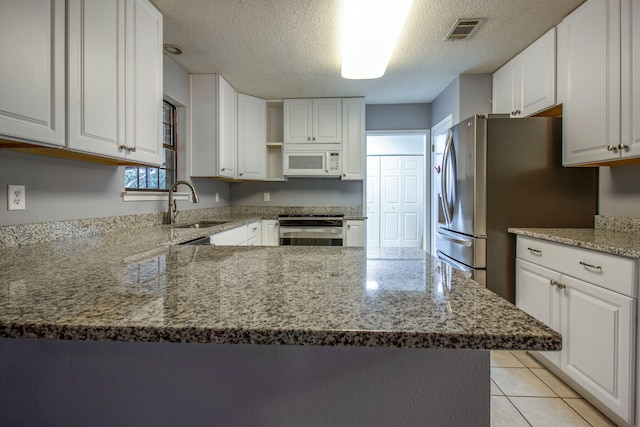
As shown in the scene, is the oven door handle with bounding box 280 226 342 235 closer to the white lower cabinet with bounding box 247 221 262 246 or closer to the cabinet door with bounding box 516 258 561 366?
the white lower cabinet with bounding box 247 221 262 246

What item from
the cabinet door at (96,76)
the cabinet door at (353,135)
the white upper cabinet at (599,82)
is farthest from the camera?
the cabinet door at (353,135)

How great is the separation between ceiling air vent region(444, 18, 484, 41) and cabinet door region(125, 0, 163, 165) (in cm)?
207

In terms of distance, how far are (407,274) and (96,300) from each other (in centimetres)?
69

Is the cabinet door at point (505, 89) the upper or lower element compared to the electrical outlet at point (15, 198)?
upper

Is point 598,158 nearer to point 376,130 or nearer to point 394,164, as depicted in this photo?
point 376,130

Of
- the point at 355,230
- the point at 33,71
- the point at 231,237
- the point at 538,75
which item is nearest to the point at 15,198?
the point at 33,71

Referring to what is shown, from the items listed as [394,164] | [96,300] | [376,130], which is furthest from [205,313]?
[394,164]

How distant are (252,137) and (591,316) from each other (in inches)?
140

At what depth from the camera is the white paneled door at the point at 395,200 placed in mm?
5559

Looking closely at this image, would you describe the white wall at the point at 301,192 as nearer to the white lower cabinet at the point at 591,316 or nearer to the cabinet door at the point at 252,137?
the cabinet door at the point at 252,137

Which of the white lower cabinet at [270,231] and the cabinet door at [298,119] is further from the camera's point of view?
the cabinet door at [298,119]

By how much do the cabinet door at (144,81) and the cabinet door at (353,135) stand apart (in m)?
2.35

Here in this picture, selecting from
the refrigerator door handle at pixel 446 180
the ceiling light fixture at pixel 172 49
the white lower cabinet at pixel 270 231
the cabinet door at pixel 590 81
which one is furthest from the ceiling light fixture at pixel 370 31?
the white lower cabinet at pixel 270 231

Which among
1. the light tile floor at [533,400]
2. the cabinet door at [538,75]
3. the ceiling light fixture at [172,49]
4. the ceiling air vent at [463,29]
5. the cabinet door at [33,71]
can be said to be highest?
the ceiling light fixture at [172,49]
